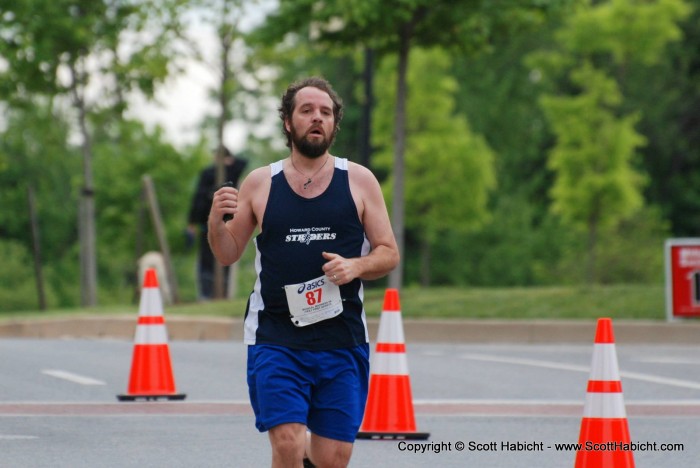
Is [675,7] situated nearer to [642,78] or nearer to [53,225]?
[642,78]

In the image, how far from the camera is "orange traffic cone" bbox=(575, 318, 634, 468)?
661 cm

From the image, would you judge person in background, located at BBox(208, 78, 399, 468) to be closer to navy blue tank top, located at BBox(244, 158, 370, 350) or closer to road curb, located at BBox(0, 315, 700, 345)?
navy blue tank top, located at BBox(244, 158, 370, 350)

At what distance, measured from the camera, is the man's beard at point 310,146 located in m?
5.53

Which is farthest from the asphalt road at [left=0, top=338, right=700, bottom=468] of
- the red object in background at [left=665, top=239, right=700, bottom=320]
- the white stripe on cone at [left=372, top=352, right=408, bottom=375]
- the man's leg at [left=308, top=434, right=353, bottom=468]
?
the man's leg at [left=308, top=434, right=353, bottom=468]

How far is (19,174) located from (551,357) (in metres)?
45.7

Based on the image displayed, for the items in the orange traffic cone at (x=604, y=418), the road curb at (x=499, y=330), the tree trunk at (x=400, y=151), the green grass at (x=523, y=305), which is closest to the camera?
the orange traffic cone at (x=604, y=418)

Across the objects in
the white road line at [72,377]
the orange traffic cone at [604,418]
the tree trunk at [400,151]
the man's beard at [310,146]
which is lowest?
the white road line at [72,377]

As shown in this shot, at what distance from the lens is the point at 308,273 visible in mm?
5484

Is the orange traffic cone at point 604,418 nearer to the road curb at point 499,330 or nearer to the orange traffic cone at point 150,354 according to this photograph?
the orange traffic cone at point 150,354

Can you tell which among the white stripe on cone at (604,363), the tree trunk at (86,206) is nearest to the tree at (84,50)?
the tree trunk at (86,206)

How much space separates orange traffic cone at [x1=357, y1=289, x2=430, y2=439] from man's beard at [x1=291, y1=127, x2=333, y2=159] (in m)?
2.98

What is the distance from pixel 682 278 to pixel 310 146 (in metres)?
13.1

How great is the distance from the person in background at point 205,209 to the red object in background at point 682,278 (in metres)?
6.79

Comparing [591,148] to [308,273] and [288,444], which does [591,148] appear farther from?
[288,444]
